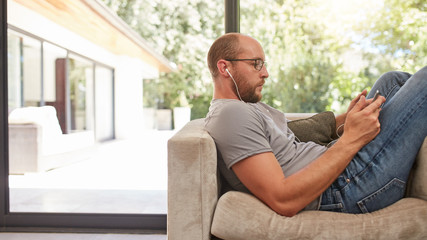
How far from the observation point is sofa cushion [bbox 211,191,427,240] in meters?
1.21

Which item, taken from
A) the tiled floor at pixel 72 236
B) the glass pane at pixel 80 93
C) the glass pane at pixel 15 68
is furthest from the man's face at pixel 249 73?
the glass pane at pixel 80 93

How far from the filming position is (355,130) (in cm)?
131

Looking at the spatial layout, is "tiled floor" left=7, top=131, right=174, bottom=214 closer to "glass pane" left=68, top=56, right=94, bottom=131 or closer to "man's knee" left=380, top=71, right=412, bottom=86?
"glass pane" left=68, top=56, right=94, bottom=131

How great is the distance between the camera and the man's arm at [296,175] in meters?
1.22

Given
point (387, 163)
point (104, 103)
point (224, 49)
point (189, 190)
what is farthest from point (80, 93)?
point (387, 163)

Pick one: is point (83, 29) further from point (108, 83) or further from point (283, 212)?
point (283, 212)

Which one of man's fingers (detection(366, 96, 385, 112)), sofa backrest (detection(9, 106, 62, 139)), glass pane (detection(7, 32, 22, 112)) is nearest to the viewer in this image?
man's fingers (detection(366, 96, 385, 112))

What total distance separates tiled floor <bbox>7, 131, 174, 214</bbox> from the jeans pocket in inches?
73.5

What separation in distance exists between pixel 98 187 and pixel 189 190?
2.93 m

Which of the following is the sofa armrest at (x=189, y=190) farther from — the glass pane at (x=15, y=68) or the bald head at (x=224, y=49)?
the glass pane at (x=15, y=68)

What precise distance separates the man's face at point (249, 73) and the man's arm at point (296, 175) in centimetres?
39

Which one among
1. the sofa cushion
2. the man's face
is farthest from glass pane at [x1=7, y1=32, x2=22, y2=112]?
the sofa cushion

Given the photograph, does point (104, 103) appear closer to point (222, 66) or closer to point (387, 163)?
point (222, 66)

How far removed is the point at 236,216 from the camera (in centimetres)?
123
